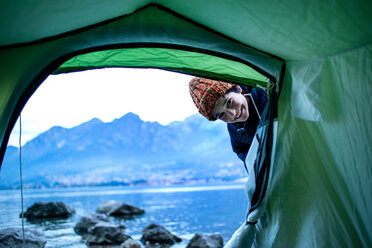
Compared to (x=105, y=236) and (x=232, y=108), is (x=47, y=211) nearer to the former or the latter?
(x=105, y=236)

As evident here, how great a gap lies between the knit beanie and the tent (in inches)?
17.5

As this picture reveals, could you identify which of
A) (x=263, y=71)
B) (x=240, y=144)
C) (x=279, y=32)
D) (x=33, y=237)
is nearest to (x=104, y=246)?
(x=33, y=237)

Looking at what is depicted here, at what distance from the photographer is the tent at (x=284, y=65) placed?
1.27 meters

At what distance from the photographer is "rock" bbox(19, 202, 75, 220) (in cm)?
1088

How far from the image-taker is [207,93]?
2219mm

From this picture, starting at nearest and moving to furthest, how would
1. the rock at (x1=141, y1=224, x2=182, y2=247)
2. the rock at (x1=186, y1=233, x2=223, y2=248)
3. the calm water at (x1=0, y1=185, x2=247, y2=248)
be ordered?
the rock at (x1=186, y1=233, x2=223, y2=248)
the rock at (x1=141, y1=224, x2=182, y2=247)
the calm water at (x1=0, y1=185, x2=247, y2=248)

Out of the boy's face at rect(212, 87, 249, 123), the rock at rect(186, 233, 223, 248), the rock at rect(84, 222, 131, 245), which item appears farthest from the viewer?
the rock at rect(84, 222, 131, 245)

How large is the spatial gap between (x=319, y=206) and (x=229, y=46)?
0.87 metres

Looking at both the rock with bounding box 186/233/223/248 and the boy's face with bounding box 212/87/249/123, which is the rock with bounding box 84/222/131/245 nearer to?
the rock with bounding box 186/233/223/248

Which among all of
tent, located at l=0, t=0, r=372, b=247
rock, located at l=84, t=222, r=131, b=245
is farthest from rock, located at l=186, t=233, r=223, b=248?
tent, located at l=0, t=0, r=372, b=247

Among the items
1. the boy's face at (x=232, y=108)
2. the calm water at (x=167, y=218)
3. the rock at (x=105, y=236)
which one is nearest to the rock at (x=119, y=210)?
the calm water at (x=167, y=218)

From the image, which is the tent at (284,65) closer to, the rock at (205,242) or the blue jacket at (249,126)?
the blue jacket at (249,126)

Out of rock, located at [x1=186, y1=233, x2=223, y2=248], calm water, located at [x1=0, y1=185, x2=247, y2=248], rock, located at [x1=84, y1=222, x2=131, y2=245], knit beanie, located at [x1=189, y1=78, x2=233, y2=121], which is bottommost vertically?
calm water, located at [x1=0, y1=185, x2=247, y2=248]

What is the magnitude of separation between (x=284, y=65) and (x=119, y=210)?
12131mm
